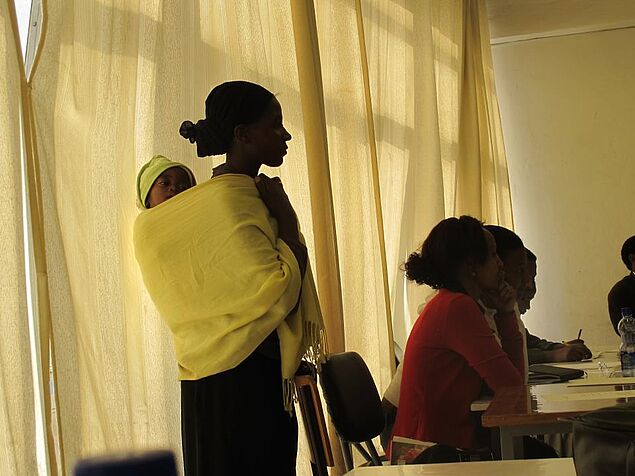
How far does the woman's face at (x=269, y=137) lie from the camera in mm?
2230

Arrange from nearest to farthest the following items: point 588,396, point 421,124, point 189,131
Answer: point 189,131 < point 588,396 < point 421,124

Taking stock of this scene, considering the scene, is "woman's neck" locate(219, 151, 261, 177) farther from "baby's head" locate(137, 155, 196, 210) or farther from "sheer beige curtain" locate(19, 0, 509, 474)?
"sheer beige curtain" locate(19, 0, 509, 474)

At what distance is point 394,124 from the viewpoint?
5.27 meters

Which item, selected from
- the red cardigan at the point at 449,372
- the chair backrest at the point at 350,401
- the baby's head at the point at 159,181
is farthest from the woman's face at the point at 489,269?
the baby's head at the point at 159,181

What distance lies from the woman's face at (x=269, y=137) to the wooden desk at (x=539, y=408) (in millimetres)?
786

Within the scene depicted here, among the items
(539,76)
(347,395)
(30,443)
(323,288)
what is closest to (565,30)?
(539,76)

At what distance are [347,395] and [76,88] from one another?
0.98 m

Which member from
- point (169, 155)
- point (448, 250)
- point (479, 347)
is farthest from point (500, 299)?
point (169, 155)

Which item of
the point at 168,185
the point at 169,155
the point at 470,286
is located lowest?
the point at 470,286

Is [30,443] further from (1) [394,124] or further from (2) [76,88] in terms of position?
(1) [394,124]

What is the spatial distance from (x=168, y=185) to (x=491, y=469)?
3.87ft

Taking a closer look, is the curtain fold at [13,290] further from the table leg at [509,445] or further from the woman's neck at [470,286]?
the woman's neck at [470,286]

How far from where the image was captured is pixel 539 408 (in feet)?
7.80

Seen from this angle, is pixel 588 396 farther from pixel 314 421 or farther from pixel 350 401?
pixel 314 421
